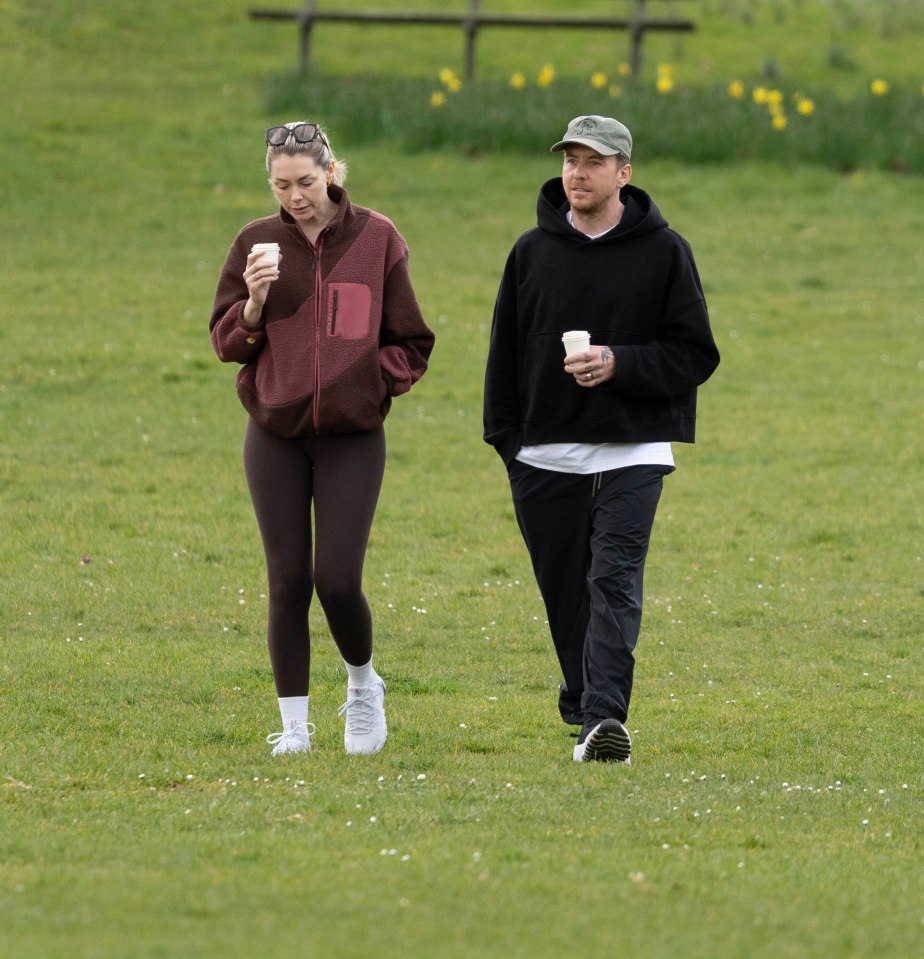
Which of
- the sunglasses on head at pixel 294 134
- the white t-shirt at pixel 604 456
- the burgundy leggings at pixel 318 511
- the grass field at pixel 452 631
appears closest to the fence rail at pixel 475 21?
the grass field at pixel 452 631

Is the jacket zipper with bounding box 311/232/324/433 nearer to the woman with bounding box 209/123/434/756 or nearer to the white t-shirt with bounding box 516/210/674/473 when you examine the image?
the woman with bounding box 209/123/434/756

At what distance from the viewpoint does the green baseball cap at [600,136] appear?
6.52 metres

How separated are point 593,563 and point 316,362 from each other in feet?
4.26

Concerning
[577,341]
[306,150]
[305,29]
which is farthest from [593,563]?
[305,29]

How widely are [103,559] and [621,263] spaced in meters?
4.89

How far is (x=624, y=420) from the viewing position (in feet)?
21.8

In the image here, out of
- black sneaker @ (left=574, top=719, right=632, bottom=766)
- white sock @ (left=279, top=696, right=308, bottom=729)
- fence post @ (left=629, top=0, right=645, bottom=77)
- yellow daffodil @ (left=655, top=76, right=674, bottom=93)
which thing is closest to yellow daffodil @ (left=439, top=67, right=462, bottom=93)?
fence post @ (left=629, top=0, right=645, bottom=77)

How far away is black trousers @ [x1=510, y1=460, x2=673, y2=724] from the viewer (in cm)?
657

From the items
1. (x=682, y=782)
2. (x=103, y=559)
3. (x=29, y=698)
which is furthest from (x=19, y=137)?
(x=682, y=782)

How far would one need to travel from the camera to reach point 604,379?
6.48 metres

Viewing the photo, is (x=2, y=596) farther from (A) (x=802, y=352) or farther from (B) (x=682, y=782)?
(A) (x=802, y=352)

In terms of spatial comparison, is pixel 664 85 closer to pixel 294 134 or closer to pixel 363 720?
pixel 294 134

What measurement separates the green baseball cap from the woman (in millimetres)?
782

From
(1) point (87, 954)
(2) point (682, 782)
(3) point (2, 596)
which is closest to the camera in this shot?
(1) point (87, 954)
